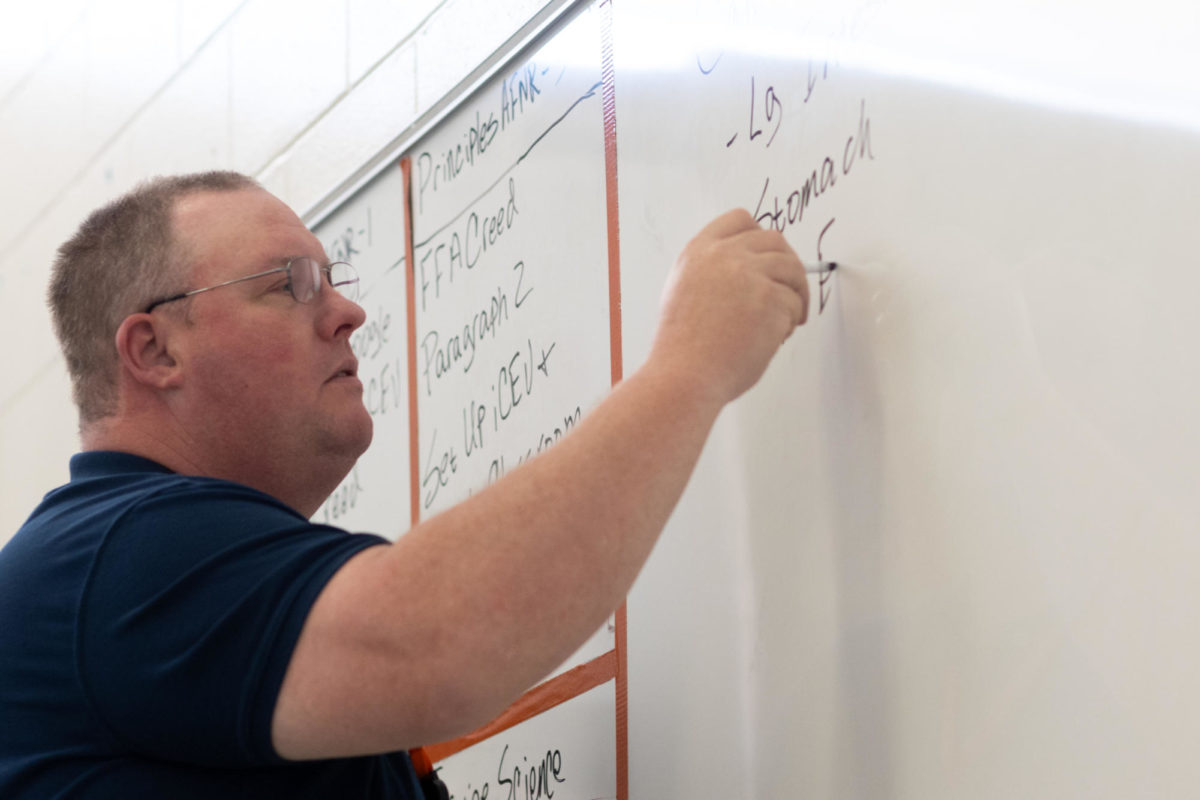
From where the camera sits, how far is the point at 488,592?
65 centimetres

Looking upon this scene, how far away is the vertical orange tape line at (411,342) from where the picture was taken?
134cm

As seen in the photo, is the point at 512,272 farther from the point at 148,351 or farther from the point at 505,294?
the point at 148,351

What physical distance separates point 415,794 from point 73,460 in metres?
0.32

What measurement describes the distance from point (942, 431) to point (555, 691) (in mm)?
450

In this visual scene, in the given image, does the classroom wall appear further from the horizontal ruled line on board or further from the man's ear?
the horizontal ruled line on board

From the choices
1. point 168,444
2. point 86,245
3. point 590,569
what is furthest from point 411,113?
point 590,569

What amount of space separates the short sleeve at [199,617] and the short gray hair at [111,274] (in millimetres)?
270

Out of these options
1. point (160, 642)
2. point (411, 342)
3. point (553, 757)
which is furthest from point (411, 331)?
point (160, 642)

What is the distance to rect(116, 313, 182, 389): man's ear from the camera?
0.94 metres

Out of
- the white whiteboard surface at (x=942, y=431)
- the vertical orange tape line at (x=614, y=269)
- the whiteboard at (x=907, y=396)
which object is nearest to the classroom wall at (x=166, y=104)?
the vertical orange tape line at (x=614, y=269)

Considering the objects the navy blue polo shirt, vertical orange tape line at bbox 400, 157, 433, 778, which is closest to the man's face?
the navy blue polo shirt

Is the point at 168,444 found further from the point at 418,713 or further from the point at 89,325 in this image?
the point at 418,713

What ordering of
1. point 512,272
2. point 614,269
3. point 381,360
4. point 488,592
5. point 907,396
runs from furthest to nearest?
1. point 381,360
2. point 512,272
3. point 614,269
4. point 907,396
5. point 488,592

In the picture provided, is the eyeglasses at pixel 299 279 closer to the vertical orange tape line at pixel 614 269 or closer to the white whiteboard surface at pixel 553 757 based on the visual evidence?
the vertical orange tape line at pixel 614 269
